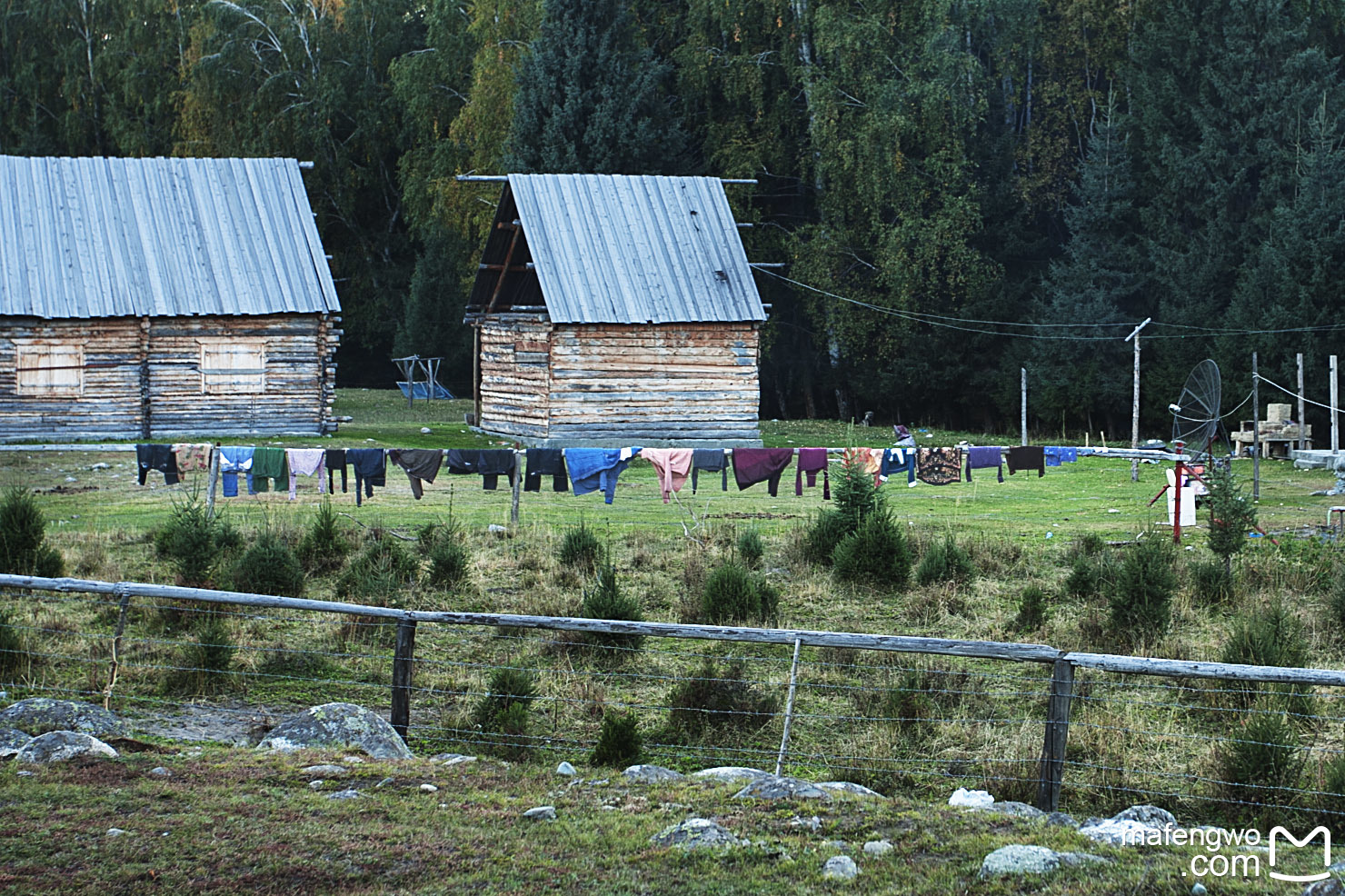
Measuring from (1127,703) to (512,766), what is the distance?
4068 mm

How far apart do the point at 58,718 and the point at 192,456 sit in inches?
358

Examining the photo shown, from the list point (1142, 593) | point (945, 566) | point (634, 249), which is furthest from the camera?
point (634, 249)

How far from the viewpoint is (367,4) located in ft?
166

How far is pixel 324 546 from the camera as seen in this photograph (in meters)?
15.2

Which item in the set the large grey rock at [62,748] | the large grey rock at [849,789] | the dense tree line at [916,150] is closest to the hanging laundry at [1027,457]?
the large grey rock at [849,789]

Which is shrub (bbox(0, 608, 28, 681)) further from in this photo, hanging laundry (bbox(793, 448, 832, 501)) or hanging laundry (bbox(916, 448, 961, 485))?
hanging laundry (bbox(916, 448, 961, 485))

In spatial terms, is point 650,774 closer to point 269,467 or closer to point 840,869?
point 840,869

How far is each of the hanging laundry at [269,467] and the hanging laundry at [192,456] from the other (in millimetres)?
575

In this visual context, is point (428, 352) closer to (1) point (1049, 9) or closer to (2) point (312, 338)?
(2) point (312, 338)

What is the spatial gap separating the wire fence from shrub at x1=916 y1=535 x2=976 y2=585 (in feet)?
8.75

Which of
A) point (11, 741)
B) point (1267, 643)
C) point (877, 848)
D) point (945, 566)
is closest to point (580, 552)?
point (945, 566)

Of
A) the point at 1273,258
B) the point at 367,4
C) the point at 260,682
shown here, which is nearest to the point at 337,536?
the point at 260,682

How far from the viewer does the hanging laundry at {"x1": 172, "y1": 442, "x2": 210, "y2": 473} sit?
55.4 feet

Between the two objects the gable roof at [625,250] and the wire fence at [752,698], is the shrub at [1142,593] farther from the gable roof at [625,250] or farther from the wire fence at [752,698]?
the gable roof at [625,250]
